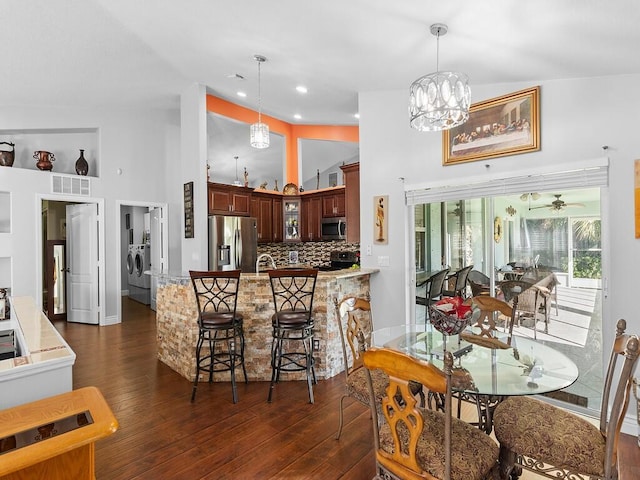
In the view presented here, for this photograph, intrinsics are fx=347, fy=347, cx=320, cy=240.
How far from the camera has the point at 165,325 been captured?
3.95 meters

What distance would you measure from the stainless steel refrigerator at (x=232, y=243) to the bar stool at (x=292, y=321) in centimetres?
212

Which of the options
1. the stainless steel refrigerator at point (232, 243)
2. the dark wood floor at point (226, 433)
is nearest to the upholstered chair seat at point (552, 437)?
the dark wood floor at point (226, 433)

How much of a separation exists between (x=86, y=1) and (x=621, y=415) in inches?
192

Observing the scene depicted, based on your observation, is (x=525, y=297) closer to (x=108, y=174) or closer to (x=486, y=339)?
(x=486, y=339)

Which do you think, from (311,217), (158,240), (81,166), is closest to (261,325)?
(311,217)

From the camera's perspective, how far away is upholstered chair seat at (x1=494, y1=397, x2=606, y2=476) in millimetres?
1554

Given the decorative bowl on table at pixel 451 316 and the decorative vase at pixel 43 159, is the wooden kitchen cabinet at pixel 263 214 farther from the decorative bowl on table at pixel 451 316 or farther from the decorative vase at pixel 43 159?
the decorative bowl on table at pixel 451 316

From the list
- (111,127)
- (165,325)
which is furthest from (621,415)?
(111,127)

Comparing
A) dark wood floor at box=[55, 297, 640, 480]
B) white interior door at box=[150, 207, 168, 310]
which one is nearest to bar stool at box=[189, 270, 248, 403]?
dark wood floor at box=[55, 297, 640, 480]

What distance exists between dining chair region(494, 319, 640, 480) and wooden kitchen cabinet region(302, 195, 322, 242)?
16.2 feet

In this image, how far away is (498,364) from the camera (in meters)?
2.04

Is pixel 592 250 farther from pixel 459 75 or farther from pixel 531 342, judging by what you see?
pixel 459 75

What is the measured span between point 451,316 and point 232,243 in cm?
405

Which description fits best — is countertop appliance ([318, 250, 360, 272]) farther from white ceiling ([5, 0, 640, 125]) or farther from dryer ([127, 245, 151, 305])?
dryer ([127, 245, 151, 305])
